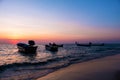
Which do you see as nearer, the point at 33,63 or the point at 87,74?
the point at 87,74

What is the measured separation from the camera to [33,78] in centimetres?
1312

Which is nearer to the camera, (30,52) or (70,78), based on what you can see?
(70,78)

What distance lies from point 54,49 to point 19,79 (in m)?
48.4

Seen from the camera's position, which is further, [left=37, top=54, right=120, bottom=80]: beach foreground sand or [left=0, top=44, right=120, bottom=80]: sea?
[left=0, top=44, right=120, bottom=80]: sea

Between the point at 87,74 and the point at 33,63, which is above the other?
the point at 87,74

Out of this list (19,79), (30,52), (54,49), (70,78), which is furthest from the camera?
(54,49)

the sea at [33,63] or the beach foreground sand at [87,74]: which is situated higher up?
the beach foreground sand at [87,74]

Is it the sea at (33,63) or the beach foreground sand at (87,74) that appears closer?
the beach foreground sand at (87,74)

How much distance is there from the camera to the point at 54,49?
61344 mm

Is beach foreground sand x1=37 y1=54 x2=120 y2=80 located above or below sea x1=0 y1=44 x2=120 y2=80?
above

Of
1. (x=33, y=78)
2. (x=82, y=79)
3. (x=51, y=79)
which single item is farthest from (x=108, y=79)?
(x=33, y=78)

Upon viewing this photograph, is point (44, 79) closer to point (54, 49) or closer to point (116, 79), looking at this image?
point (116, 79)

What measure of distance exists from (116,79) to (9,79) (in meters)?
7.97

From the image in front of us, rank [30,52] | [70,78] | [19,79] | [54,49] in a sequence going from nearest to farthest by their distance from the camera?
[70,78], [19,79], [30,52], [54,49]
